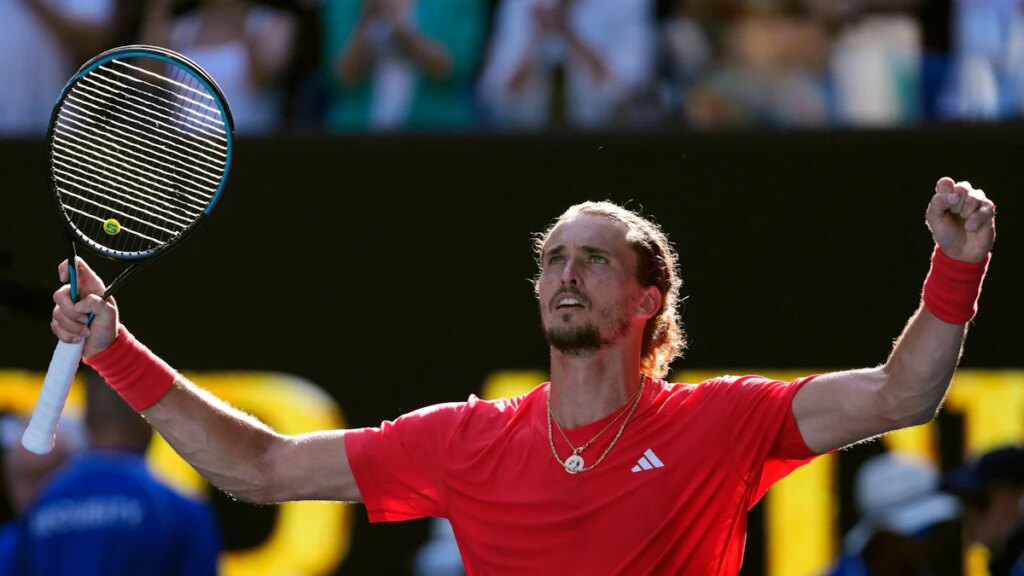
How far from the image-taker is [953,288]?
3980 millimetres

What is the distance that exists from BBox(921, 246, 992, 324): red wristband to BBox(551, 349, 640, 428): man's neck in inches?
37.1

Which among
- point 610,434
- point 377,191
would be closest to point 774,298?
point 377,191

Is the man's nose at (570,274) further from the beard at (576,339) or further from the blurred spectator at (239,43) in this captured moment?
the blurred spectator at (239,43)

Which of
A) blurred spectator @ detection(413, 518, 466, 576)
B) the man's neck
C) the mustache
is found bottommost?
blurred spectator @ detection(413, 518, 466, 576)

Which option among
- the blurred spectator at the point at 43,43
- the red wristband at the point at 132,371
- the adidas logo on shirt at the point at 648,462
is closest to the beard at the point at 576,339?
the adidas logo on shirt at the point at 648,462

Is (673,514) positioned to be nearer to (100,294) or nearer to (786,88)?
(100,294)

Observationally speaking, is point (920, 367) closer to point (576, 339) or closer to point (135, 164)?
point (576, 339)

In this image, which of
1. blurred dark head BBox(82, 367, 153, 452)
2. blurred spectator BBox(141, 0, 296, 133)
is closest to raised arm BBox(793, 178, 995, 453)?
blurred dark head BBox(82, 367, 153, 452)

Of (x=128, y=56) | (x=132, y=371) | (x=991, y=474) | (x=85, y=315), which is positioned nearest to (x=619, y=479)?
(x=132, y=371)

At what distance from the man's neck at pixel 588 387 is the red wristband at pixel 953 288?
3.09 ft

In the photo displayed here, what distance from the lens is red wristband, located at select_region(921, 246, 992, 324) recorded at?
398cm

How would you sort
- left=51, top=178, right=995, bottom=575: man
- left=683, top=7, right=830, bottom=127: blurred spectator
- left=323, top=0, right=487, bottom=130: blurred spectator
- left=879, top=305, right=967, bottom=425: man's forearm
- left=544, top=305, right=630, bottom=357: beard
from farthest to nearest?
1. left=323, top=0, right=487, bottom=130: blurred spectator
2. left=683, top=7, right=830, bottom=127: blurred spectator
3. left=544, top=305, right=630, bottom=357: beard
4. left=51, top=178, right=995, bottom=575: man
5. left=879, top=305, right=967, bottom=425: man's forearm

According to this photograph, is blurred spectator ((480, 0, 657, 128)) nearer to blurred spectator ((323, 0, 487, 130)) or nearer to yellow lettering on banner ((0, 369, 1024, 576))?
blurred spectator ((323, 0, 487, 130))

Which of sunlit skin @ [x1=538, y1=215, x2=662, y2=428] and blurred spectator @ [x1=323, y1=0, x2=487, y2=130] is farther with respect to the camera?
blurred spectator @ [x1=323, y1=0, x2=487, y2=130]
